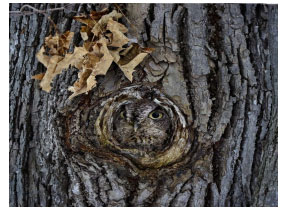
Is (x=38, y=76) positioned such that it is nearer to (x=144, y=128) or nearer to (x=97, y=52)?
(x=97, y=52)

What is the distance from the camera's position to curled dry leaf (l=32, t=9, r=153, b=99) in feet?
5.32

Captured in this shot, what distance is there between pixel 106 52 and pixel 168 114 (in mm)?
567

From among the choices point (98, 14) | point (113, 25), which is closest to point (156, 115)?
point (113, 25)

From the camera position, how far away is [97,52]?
5.39 feet

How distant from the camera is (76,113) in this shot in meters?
1.75

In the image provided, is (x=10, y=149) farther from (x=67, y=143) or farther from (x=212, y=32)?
(x=212, y=32)

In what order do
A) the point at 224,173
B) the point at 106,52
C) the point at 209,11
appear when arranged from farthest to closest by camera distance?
the point at 224,173
the point at 209,11
the point at 106,52

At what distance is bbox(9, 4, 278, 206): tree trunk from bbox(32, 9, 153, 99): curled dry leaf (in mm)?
77

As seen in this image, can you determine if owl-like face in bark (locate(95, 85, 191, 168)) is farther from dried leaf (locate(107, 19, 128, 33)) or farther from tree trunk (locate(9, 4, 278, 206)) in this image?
dried leaf (locate(107, 19, 128, 33))

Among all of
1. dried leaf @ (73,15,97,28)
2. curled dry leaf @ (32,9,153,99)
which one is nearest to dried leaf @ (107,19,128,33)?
curled dry leaf @ (32,9,153,99)

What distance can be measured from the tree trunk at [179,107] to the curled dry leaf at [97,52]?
8 centimetres

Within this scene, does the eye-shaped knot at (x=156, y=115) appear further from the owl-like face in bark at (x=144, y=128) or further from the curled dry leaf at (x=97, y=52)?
the curled dry leaf at (x=97, y=52)

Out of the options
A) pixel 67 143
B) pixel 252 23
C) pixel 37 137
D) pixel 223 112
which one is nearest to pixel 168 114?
pixel 223 112

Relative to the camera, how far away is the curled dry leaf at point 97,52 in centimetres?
162
